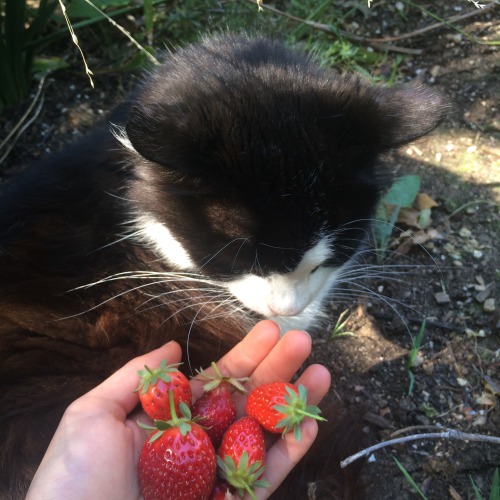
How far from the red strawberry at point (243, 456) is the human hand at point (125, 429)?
0.14 m

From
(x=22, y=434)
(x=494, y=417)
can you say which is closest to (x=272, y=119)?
(x=22, y=434)

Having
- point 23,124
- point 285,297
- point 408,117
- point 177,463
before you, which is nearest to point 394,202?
point 408,117

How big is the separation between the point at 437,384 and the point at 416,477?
0.41 metres

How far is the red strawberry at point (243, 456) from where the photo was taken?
148cm

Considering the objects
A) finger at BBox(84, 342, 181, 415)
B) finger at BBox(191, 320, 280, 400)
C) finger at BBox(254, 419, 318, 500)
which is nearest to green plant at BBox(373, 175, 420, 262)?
finger at BBox(191, 320, 280, 400)

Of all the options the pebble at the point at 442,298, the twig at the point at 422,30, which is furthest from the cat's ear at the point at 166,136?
the twig at the point at 422,30

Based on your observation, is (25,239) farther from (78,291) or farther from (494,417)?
(494,417)

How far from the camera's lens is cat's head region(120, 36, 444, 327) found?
5.15 feet

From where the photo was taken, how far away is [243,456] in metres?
1.47

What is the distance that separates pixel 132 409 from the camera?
5.66 feet

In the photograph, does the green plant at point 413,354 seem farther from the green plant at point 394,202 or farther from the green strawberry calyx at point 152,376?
the green strawberry calyx at point 152,376

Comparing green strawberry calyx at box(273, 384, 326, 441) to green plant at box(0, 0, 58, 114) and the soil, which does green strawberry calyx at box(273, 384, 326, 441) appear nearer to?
the soil

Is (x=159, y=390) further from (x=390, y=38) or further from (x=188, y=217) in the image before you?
(x=390, y=38)

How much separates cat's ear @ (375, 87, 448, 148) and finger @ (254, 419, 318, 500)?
A: 90 cm
